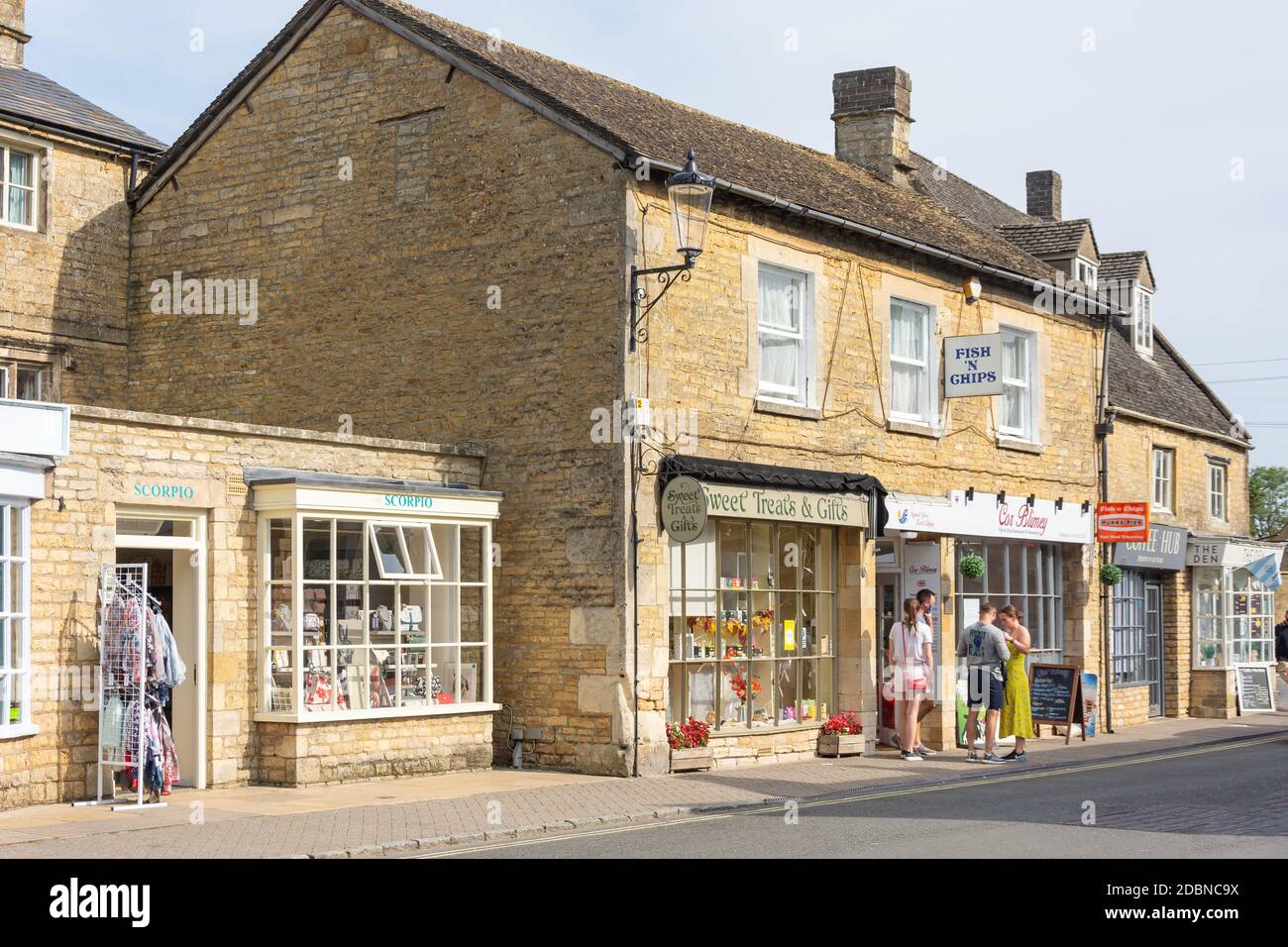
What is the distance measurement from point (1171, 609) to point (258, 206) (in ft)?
57.4

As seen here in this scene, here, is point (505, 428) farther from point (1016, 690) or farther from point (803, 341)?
point (1016, 690)

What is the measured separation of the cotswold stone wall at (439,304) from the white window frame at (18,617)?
17.9 ft

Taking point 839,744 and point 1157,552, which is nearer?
point 839,744

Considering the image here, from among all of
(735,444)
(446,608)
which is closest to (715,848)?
(446,608)

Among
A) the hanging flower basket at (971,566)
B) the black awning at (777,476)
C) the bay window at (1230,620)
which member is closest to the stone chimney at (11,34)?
the black awning at (777,476)

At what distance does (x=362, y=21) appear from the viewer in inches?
762

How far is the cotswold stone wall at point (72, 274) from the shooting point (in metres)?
20.1

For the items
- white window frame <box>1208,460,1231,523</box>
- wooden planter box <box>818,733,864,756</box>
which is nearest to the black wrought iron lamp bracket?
wooden planter box <box>818,733,864,756</box>

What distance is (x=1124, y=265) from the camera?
99.2 feet

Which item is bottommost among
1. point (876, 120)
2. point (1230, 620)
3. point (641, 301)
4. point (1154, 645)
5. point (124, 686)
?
point (1154, 645)

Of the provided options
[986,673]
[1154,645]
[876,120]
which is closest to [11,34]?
[876,120]

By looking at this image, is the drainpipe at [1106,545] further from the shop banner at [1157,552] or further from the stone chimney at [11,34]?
the stone chimney at [11,34]

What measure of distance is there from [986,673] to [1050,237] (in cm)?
1079

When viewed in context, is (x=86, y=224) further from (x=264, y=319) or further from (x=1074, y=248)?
(x=1074, y=248)
